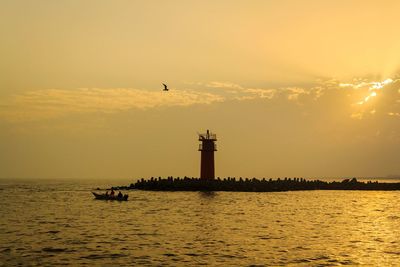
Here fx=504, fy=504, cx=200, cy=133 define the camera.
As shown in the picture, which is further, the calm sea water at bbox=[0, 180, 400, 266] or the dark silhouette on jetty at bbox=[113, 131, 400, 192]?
the dark silhouette on jetty at bbox=[113, 131, 400, 192]

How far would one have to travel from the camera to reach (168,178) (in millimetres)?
89312

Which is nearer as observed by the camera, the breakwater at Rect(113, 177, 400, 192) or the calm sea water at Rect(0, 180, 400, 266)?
the calm sea water at Rect(0, 180, 400, 266)

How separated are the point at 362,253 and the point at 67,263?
1445 cm

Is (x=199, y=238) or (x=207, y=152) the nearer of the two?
(x=199, y=238)

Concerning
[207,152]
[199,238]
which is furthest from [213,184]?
[199,238]

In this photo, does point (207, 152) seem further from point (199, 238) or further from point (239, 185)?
point (199, 238)

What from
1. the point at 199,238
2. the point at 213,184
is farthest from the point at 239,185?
the point at 199,238

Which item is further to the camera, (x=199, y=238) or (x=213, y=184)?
(x=213, y=184)

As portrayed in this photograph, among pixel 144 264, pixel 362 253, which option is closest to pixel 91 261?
pixel 144 264

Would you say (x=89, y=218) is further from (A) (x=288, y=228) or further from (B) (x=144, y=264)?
(B) (x=144, y=264)

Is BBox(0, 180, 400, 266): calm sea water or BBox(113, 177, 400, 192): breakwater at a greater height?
BBox(113, 177, 400, 192): breakwater

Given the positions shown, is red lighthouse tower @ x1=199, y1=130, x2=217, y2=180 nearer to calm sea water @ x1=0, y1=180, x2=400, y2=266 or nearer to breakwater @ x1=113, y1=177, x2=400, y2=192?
breakwater @ x1=113, y1=177, x2=400, y2=192

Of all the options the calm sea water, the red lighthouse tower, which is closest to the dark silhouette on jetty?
the red lighthouse tower

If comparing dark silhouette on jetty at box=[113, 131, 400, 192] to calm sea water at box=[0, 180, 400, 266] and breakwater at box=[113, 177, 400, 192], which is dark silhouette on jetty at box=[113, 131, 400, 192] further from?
calm sea water at box=[0, 180, 400, 266]
